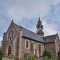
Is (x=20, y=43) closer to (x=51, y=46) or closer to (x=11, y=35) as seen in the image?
(x=11, y=35)

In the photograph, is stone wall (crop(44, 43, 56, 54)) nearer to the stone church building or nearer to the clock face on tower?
the stone church building

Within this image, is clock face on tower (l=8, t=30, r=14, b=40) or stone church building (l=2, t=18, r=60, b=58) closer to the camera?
stone church building (l=2, t=18, r=60, b=58)

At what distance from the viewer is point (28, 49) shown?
43.9 meters

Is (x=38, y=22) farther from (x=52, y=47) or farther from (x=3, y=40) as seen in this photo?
(x=3, y=40)

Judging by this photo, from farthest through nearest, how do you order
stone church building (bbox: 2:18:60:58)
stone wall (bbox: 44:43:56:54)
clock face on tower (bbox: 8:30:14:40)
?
stone wall (bbox: 44:43:56:54), clock face on tower (bbox: 8:30:14:40), stone church building (bbox: 2:18:60:58)

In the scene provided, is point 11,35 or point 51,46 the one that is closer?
point 11,35

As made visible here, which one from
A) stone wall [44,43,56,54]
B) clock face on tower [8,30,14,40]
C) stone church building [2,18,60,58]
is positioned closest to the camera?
stone church building [2,18,60,58]

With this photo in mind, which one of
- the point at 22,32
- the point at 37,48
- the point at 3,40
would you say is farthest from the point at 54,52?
the point at 3,40

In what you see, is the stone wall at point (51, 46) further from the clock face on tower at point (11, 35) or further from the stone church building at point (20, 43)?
the clock face on tower at point (11, 35)

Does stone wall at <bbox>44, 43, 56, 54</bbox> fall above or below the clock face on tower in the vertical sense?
below

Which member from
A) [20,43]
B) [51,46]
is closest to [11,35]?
[20,43]

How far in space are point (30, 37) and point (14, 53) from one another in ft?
→ 24.7

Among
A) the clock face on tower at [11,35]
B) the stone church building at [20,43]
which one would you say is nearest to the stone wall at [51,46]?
the stone church building at [20,43]

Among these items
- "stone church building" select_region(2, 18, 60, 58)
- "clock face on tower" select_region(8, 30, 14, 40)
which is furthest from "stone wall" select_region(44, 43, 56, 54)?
"clock face on tower" select_region(8, 30, 14, 40)
